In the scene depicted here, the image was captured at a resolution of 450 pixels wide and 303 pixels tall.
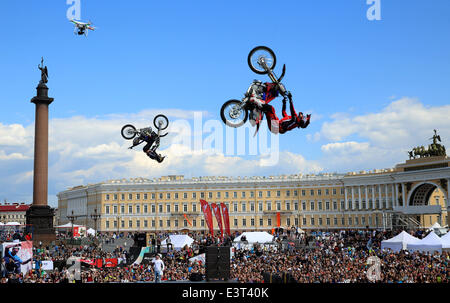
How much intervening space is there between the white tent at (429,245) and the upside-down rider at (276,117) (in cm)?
1969

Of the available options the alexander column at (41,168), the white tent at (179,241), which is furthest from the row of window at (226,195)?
the white tent at (179,241)

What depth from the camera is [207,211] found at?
41.3 meters

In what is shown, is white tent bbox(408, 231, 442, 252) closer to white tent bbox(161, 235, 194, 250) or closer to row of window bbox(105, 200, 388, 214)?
white tent bbox(161, 235, 194, 250)

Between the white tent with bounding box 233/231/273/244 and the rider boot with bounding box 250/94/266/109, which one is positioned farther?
the white tent with bounding box 233/231/273/244

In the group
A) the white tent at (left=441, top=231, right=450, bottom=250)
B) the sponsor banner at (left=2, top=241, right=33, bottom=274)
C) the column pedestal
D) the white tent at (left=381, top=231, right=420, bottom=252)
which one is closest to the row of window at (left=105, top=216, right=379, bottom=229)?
the white tent at (left=381, top=231, right=420, bottom=252)

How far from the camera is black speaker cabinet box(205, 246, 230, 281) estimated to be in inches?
812

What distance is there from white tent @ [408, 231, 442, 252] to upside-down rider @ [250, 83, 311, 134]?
19692 millimetres

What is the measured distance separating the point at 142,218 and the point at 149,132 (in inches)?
2969

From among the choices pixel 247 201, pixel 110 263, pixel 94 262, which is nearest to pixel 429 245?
pixel 110 263

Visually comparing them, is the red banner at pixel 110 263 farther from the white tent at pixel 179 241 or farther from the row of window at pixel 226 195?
the row of window at pixel 226 195
